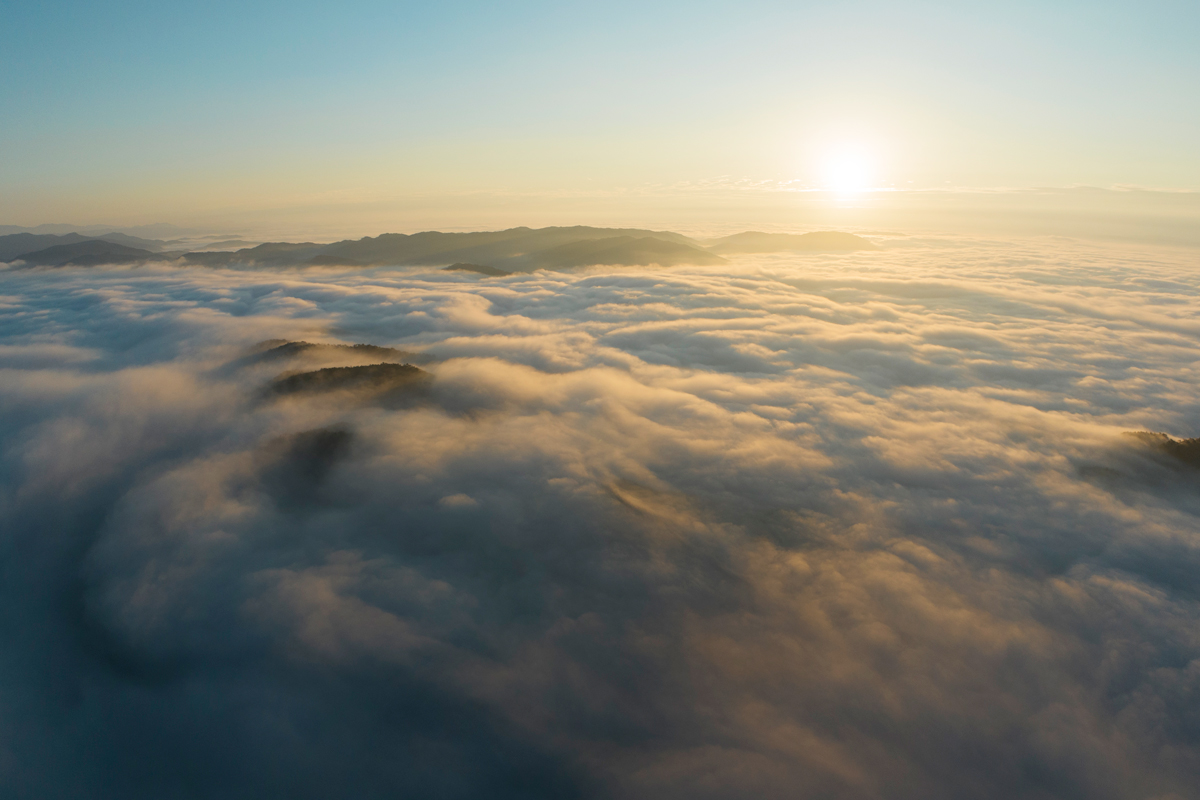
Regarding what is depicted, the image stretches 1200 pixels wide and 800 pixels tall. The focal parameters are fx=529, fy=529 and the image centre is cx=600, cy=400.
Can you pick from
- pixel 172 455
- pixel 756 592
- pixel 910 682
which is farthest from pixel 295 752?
pixel 172 455

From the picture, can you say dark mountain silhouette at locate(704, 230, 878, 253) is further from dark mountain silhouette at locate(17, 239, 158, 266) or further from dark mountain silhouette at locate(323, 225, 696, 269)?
dark mountain silhouette at locate(17, 239, 158, 266)

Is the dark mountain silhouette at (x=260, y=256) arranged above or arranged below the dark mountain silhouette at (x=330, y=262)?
above

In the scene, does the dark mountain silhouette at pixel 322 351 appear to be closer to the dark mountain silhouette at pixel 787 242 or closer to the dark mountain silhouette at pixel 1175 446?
the dark mountain silhouette at pixel 1175 446

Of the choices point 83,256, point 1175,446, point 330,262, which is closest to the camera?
point 1175,446

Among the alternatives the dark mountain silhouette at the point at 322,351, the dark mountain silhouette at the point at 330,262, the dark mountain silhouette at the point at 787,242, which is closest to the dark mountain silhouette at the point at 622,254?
the dark mountain silhouette at the point at 787,242

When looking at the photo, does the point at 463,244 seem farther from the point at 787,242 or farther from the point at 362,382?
the point at 362,382

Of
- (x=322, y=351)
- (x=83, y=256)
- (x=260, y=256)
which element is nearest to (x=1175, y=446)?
(x=322, y=351)
